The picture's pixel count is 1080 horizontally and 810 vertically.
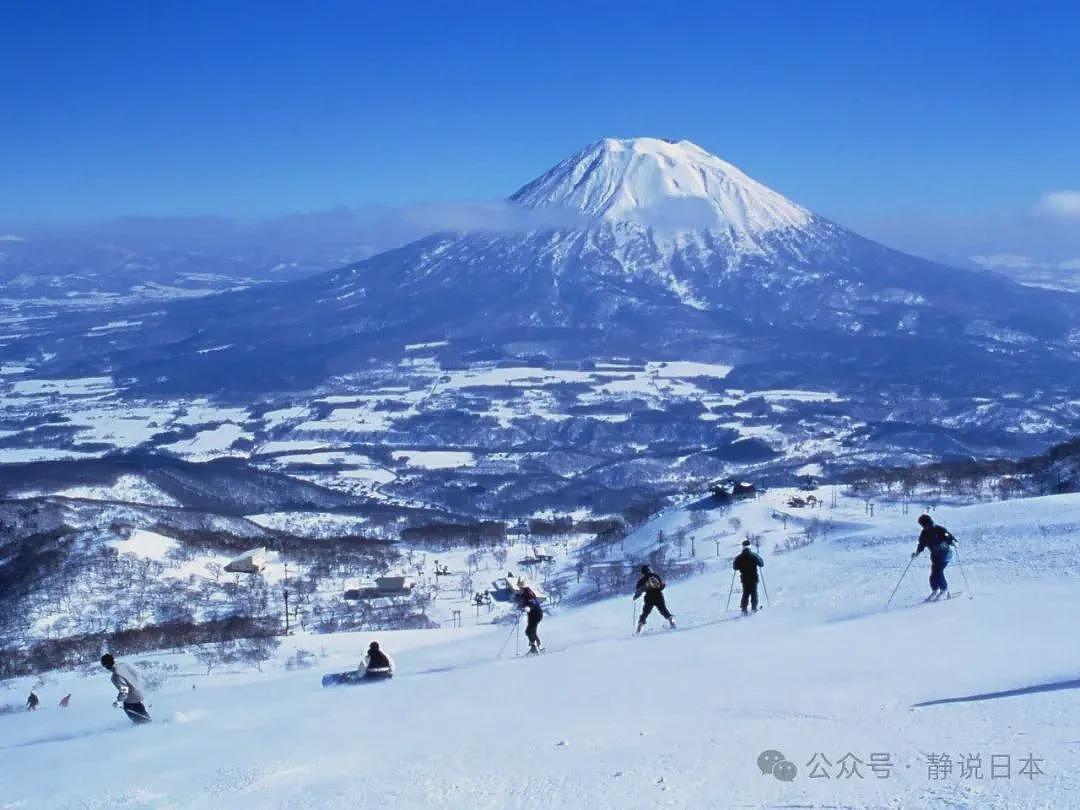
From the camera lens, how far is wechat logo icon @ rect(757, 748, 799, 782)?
5.80m

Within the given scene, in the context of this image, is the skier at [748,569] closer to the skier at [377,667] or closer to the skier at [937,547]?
the skier at [937,547]

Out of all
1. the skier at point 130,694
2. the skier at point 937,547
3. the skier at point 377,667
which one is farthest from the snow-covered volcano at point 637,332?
the skier at point 130,694

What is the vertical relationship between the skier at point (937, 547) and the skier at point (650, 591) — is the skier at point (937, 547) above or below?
above

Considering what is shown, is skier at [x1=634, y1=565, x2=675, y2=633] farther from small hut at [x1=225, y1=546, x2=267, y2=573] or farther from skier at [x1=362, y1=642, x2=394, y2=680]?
small hut at [x1=225, y1=546, x2=267, y2=573]

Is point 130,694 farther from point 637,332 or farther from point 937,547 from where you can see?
point 637,332

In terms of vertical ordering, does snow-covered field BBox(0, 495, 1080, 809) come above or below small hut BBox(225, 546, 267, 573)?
above

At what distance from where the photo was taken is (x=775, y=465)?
86812 mm

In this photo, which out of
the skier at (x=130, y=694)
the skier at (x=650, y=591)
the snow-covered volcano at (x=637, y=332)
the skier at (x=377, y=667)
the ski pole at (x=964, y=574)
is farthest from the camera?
the snow-covered volcano at (x=637, y=332)

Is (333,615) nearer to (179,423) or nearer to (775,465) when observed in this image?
(775,465)

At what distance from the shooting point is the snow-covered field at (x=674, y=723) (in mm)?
5828

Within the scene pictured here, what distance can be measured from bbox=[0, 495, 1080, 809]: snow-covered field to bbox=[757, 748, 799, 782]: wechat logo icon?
3 centimetres

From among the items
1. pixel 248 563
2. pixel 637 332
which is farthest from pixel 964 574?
pixel 637 332

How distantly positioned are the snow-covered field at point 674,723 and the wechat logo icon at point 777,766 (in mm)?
26

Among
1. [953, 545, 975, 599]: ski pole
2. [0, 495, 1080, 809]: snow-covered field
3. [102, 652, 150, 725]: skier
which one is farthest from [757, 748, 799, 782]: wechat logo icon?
[102, 652, 150, 725]: skier
